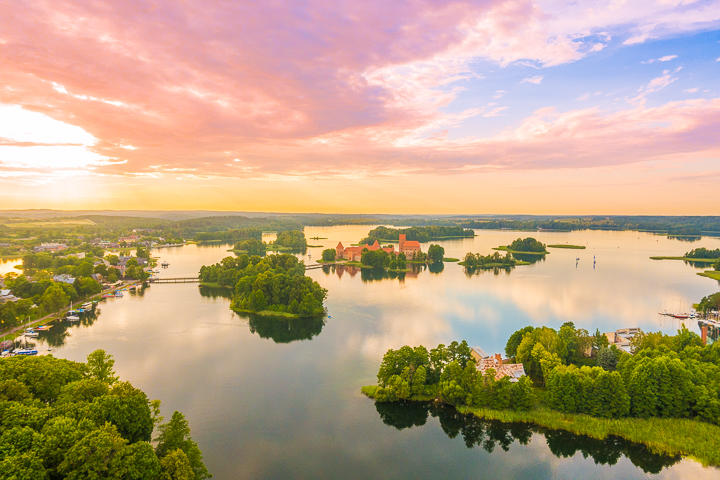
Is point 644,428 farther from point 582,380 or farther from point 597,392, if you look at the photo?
point 582,380

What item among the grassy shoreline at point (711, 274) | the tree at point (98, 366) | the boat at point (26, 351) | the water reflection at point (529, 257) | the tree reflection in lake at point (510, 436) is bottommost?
the tree reflection in lake at point (510, 436)

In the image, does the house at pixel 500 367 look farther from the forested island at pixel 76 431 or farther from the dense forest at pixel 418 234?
the dense forest at pixel 418 234

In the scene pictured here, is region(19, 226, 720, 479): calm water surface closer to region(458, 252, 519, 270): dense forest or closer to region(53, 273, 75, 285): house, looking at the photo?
region(53, 273, 75, 285): house

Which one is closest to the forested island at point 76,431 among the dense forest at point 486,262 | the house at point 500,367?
the house at point 500,367

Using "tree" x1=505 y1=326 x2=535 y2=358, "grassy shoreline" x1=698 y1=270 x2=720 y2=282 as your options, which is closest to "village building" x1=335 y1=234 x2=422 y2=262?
"grassy shoreline" x1=698 y1=270 x2=720 y2=282

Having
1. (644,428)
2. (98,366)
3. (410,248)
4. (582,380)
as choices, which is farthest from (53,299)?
(410,248)

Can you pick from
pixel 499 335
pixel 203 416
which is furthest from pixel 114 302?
pixel 499 335
